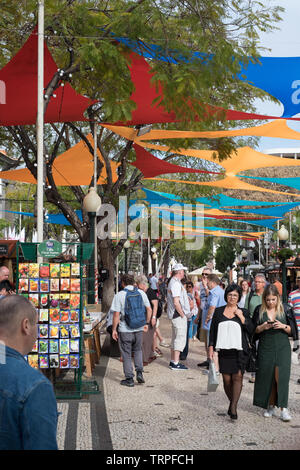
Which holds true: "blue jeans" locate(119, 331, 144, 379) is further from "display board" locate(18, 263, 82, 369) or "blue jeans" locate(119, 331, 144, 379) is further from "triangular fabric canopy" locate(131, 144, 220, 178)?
"triangular fabric canopy" locate(131, 144, 220, 178)

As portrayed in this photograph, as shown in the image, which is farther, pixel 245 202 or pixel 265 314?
pixel 245 202

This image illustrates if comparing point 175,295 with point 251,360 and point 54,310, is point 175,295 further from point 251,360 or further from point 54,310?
point 251,360

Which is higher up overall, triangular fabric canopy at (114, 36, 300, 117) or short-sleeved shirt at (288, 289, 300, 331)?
triangular fabric canopy at (114, 36, 300, 117)

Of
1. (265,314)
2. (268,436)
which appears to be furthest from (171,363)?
(268,436)

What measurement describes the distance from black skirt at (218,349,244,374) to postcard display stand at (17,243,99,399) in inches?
88.4

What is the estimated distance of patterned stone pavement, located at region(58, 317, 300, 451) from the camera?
6.79m

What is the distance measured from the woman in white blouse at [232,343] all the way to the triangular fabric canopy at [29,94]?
5588 mm

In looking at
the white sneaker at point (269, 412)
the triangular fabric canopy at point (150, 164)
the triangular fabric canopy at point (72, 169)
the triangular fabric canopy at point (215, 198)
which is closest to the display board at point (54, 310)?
the white sneaker at point (269, 412)

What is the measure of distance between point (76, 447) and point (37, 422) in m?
4.35

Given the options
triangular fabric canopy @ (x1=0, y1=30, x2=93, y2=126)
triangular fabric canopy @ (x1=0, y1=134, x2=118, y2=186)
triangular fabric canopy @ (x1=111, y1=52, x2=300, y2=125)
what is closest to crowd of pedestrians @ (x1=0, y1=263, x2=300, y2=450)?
triangular fabric canopy @ (x1=111, y1=52, x2=300, y2=125)

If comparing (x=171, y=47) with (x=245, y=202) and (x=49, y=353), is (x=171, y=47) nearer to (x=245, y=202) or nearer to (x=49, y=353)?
Answer: (x=49, y=353)

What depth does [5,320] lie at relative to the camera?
9.02 feet

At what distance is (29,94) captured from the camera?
12.2 metres

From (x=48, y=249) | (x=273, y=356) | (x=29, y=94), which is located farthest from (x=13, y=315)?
(x=29, y=94)
